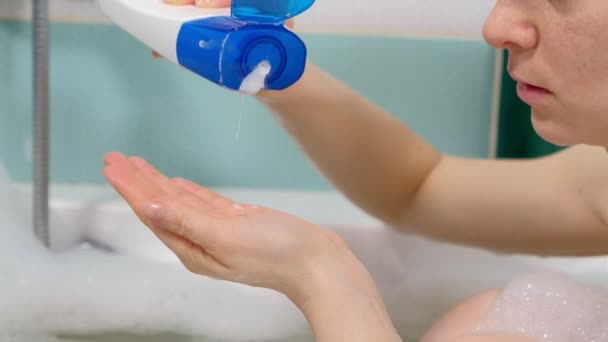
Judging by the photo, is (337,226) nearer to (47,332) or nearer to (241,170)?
(241,170)

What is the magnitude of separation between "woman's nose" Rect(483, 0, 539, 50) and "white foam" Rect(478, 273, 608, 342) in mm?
266

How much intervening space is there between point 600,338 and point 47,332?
596mm

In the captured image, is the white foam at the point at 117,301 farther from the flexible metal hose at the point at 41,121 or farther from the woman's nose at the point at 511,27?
the woman's nose at the point at 511,27

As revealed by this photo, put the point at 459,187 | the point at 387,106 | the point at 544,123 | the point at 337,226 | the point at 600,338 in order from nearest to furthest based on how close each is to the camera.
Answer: the point at 544,123 < the point at 600,338 < the point at 459,187 < the point at 337,226 < the point at 387,106

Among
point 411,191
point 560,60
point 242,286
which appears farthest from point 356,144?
point 560,60

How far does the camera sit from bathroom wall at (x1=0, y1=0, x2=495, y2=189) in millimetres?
1108

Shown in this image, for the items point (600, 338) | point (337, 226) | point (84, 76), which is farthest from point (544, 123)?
point (84, 76)

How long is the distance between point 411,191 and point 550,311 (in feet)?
0.80

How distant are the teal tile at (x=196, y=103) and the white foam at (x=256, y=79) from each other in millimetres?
574

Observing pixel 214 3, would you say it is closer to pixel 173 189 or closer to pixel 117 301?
pixel 173 189

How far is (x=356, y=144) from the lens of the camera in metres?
0.88

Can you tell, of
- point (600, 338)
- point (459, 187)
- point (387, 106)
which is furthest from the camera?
point (387, 106)

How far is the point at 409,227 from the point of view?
0.95m

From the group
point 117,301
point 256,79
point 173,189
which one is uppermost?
point 256,79
